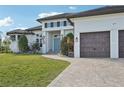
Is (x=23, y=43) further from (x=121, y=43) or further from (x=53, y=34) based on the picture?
(x=121, y=43)

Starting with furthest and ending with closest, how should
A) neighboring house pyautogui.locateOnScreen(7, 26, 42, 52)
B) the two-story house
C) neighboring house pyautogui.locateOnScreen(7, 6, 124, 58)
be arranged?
neighboring house pyautogui.locateOnScreen(7, 26, 42, 52)
the two-story house
neighboring house pyautogui.locateOnScreen(7, 6, 124, 58)

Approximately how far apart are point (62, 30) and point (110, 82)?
23.0 m

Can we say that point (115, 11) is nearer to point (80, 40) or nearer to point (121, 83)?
point (80, 40)

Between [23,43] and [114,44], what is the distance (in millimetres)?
17598

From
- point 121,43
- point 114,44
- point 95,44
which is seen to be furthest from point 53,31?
point 121,43

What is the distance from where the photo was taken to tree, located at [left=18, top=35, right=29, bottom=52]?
115 ft

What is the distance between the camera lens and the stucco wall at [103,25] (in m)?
19.7

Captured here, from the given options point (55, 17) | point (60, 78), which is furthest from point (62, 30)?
point (60, 78)

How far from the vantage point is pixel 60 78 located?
10.4 metres

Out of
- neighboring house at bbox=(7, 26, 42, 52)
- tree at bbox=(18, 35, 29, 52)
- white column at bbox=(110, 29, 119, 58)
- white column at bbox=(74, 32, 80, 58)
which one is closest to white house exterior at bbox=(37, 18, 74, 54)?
tree at bbox=(18, 35, 29, 52)

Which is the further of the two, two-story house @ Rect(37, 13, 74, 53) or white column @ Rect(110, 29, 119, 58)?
two-story house @ Rect(37, 13, 74, 53)

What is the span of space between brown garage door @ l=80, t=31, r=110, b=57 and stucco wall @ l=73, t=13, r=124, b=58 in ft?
1.04

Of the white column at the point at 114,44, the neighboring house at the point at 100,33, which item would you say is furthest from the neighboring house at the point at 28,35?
the white column at the point at 114,44

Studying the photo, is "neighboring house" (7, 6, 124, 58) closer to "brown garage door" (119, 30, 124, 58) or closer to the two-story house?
"brown garage door" (119, 30, 124, 58)
